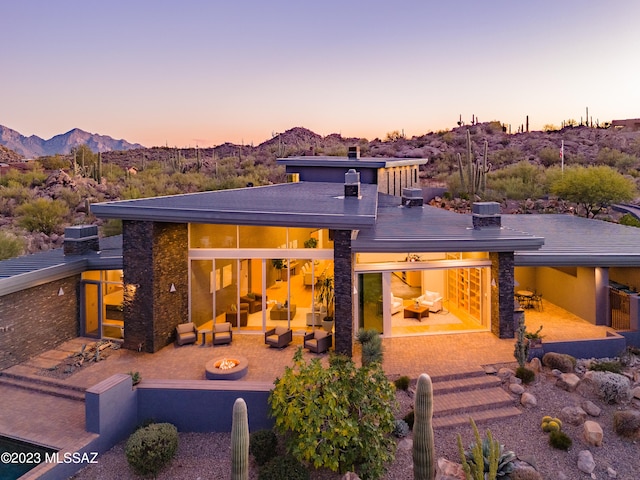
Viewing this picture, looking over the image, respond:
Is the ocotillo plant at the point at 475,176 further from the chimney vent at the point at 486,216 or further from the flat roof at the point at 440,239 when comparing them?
the flat roof at the point at 440,239

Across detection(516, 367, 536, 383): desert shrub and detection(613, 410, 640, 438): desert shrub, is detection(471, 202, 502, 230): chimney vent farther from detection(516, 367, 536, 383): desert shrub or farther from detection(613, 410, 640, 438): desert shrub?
detection(613, 410, 640, 438): desert shrub

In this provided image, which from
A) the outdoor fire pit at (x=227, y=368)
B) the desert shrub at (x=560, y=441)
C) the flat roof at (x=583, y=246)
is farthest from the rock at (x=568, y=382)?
the outdoor fire pit at (x=227, y=368)

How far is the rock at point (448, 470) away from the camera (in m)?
7.87

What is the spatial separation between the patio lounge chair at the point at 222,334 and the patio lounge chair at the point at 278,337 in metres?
1.13

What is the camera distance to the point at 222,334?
12977 mm

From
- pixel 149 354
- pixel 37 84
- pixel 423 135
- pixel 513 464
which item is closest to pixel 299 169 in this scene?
pixel 149 354

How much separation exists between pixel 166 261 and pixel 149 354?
2.76 m

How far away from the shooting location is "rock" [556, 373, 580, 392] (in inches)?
415

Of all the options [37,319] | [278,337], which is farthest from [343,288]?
[37,319]

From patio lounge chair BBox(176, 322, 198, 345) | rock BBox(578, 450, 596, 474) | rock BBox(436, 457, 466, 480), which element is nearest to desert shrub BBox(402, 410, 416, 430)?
rock BBox(436, 457, 466, 480)

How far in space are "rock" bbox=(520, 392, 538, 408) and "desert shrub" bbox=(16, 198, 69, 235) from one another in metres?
29.0

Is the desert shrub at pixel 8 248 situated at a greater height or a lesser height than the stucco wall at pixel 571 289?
greater

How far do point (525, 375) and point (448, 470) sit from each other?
4076mm

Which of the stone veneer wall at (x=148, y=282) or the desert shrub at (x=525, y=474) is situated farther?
the stone veneer wall at (x=148, y=282)
